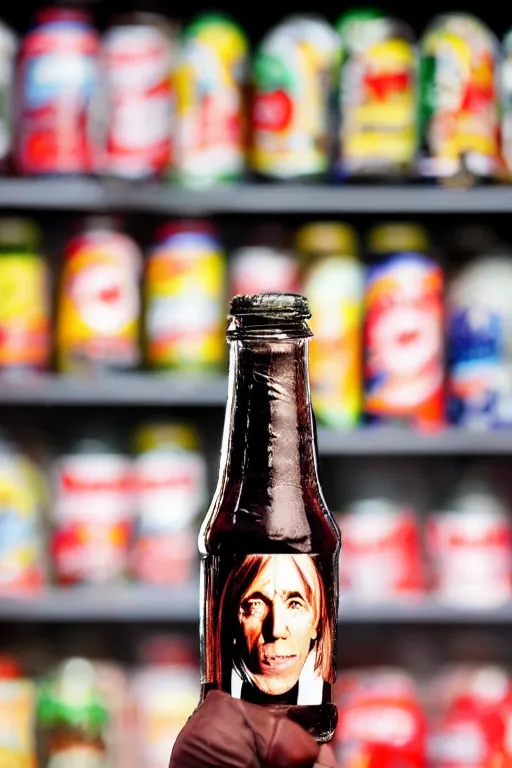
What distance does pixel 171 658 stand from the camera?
1636mm

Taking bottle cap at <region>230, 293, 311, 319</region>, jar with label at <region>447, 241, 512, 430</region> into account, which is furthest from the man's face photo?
jar with label at <region>447, 241, 512, 430</region>

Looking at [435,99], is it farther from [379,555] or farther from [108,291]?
[379,555]

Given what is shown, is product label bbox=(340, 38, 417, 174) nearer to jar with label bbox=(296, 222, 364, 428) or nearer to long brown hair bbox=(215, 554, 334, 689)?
jar with label bbox=(296, 222, 364, 428)

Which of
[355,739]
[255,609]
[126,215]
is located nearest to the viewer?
[255,609]

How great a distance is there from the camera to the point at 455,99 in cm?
166

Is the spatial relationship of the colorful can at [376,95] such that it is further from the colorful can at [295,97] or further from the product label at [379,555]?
the product label at [379,555]

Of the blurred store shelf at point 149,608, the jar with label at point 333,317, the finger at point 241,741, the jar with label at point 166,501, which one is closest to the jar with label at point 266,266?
the jar with label at point 333,317

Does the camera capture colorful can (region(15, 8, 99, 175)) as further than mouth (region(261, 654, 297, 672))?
Yes

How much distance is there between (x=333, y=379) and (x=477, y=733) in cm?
57

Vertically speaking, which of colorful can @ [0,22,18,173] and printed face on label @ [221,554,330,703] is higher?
colorful can @ [0,22,18,173]

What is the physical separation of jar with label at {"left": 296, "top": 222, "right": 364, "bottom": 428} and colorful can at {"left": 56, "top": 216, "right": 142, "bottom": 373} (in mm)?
274

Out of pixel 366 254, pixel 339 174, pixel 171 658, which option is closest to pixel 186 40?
pixel 339 174

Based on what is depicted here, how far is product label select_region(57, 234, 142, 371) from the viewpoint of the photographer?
65.7 inches

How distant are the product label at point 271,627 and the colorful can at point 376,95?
1.26 m
